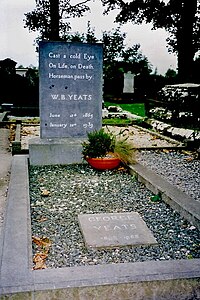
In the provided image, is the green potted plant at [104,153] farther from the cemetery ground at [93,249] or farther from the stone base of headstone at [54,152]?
the stone base of headstone at [54,152]

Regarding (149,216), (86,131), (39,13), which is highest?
(39,13)

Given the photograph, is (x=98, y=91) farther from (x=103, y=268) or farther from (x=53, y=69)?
(x=103, y=268)

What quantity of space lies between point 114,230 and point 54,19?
15.2m

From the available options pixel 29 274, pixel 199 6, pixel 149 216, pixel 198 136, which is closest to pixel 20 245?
pixel 29 274

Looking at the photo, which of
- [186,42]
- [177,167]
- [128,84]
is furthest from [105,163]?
[128,84]

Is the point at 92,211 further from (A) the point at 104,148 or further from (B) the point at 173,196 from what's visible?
(A) the point at 104,148

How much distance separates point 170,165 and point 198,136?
201 cm

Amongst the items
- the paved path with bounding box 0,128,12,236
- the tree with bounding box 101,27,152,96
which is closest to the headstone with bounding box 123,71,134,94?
the tree with bounding box 101,27,152,96

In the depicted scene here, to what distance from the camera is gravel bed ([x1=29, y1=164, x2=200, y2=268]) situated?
10.8 ft

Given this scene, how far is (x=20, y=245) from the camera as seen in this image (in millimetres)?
3125

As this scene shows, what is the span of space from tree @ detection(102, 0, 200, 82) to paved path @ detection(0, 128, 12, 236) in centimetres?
1027

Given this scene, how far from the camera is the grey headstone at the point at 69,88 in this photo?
6.79 meters

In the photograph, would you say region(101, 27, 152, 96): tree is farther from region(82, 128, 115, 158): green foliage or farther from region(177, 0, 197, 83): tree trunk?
region(82, 128, 115, 158): green foliage

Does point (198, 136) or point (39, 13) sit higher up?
point (39, 13)
